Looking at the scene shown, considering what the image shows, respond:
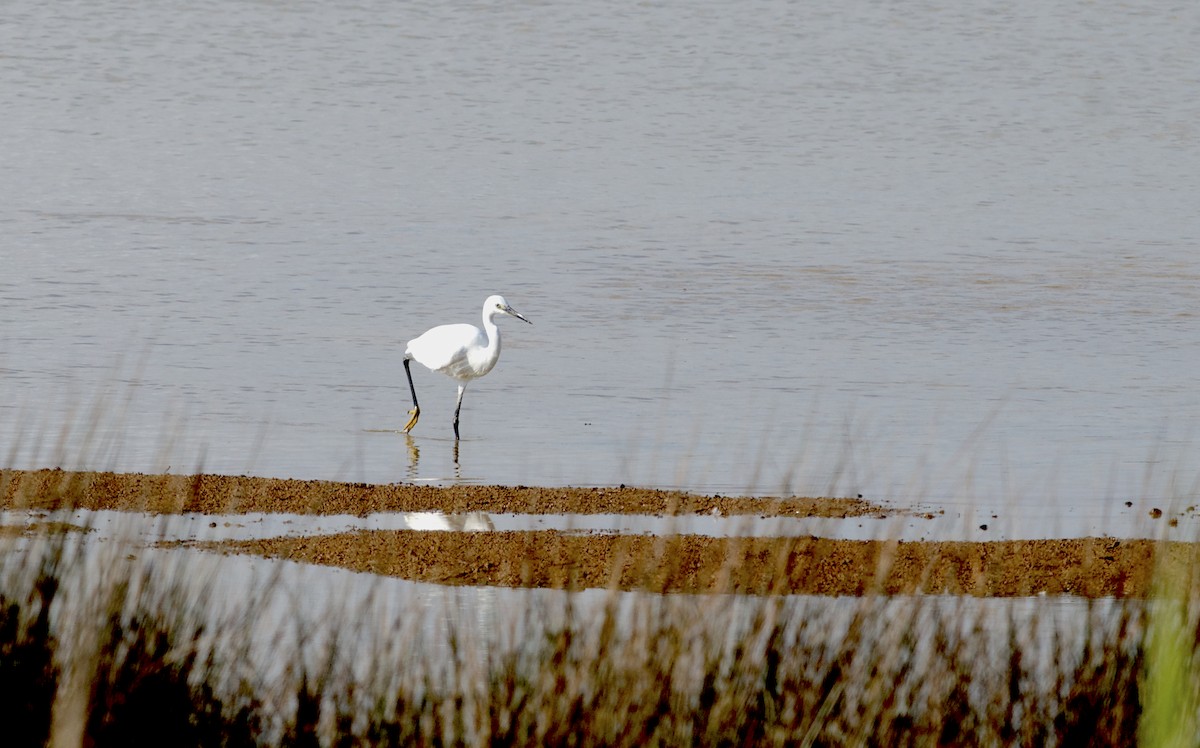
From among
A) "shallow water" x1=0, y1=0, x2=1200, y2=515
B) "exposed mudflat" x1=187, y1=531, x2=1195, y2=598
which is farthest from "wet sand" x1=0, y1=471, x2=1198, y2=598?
"shallow water" x1=0, y1=0, x2=1200, y2=515

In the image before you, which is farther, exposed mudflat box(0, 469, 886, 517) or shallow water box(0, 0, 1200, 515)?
shallow water box(0, 0, 1200, 515)

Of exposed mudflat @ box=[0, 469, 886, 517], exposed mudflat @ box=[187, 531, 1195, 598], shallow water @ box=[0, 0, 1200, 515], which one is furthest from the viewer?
shallow water @ box=[0, 0, 1200, 515]

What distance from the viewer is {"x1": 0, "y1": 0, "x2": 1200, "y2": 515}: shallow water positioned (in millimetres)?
18234

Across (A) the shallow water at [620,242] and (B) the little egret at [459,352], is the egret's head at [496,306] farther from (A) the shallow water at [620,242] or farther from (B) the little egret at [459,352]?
(A) the shallow water at [620,242]

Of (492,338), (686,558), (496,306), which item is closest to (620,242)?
(496,306)

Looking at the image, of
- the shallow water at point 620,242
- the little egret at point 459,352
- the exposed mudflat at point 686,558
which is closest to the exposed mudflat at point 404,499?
the shallow water at point 620,242

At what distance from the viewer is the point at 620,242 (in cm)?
3591

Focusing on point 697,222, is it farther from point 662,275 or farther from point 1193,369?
point 1193,369

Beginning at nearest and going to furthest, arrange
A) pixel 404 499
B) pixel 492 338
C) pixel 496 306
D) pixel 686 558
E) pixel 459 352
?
pixel 686 558, pixel 404 499, pixel 459 352, pixel 492 338, pixel 496 306

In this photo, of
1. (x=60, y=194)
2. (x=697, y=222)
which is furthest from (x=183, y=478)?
(x=60, y=194)

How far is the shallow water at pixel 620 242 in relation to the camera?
59.8 feet

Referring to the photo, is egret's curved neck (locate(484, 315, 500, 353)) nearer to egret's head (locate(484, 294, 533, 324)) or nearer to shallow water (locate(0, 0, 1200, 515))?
egret's head (locate(484, 294, 533, 324))

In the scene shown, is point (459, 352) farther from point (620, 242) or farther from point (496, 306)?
point (620, 242)

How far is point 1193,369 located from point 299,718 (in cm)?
1939
